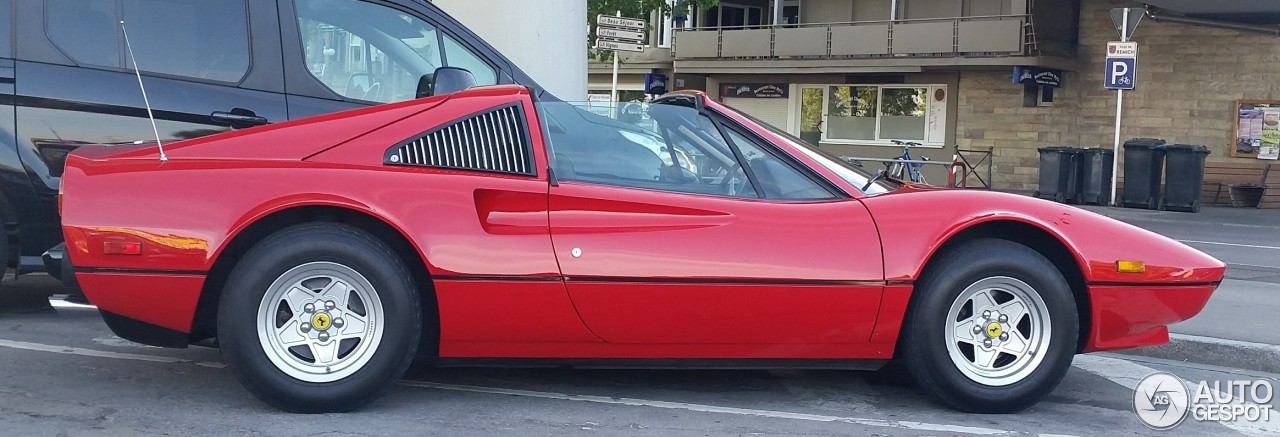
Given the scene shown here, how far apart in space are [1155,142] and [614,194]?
1833 centimetres

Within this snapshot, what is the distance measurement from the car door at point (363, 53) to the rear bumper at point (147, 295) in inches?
72.5

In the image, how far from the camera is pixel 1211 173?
22672 millimetres

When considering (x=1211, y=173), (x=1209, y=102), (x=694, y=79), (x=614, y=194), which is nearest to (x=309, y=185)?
(x=614, y=194)

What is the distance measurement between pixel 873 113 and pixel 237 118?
87.8 ft

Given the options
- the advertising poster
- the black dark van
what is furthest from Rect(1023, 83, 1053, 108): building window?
the black dark van

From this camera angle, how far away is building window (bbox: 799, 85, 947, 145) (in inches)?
1170

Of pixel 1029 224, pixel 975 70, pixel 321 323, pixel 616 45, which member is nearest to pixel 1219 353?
pixel 1029 224

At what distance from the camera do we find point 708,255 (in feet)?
13.9

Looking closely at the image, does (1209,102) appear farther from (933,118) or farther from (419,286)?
(419,286)

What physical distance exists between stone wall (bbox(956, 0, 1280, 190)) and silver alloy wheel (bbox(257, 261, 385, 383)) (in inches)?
898

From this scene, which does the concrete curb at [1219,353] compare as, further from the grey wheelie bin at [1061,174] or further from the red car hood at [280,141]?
the grey wheelie bin at [1061,174]

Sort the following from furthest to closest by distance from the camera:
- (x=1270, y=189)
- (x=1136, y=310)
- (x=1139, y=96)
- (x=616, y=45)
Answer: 1. (x=1139, y=96)
2. (x=1270, y=189)
3. (x=616, y=45)
4. (x=1136, y=310)

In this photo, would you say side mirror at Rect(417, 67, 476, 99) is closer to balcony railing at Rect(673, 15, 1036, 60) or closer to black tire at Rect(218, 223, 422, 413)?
black tire at Rect(218, 223, 422, 413)

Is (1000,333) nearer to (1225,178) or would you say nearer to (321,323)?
(321,323)
